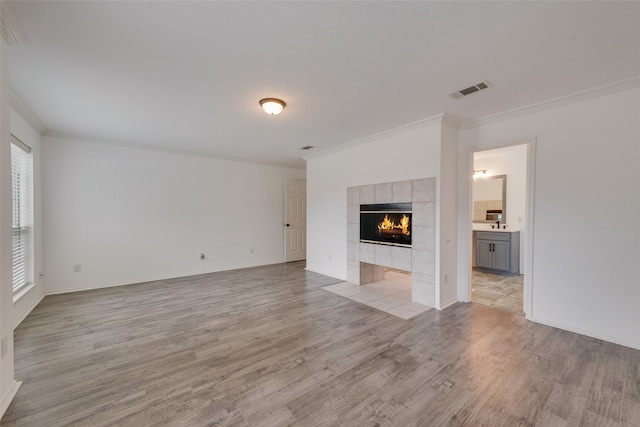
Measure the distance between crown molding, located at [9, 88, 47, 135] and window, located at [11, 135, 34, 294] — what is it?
0.33m

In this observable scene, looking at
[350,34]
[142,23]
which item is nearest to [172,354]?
[142,23]

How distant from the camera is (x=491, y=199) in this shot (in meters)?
5.70

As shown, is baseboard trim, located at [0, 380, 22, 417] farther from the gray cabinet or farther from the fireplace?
the gray cabinet

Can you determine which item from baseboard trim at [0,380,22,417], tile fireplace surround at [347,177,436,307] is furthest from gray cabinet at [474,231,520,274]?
baseboard trim at [0,380,22,417]

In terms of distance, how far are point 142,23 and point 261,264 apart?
5.18m

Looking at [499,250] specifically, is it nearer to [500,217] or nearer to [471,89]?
[500,217]

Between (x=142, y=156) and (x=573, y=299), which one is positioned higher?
(x=142, y=156)

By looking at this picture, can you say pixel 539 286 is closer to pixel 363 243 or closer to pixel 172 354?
pixel 363 243

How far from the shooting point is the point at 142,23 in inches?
67.4

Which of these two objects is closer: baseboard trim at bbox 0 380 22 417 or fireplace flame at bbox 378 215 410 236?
baseboard trim at bbox 0 380 22 417

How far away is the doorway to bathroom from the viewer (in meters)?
5.05

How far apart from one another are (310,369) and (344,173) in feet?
11.1

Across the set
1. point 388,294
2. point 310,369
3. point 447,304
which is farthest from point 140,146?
point 447,304

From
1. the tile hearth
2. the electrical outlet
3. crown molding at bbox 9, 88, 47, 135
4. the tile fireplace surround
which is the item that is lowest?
the tile hearth
